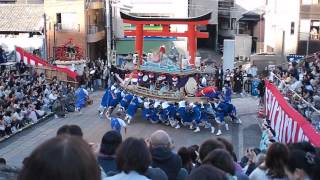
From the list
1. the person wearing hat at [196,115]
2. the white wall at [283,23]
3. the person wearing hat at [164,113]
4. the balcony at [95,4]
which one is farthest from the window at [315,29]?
the person wearing hat at [164,113]

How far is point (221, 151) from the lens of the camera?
3.85m

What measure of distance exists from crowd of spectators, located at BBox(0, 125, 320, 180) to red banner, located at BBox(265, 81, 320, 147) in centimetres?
334

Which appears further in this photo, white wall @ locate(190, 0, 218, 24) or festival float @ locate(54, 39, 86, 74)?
white wall @ locate(190, 0, 218, 24)

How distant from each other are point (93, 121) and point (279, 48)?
15.7 m

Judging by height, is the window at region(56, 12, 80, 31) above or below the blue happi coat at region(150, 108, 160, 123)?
above

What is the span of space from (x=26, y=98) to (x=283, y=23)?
1707 centimetres

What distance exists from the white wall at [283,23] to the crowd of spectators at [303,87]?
16.7 ft

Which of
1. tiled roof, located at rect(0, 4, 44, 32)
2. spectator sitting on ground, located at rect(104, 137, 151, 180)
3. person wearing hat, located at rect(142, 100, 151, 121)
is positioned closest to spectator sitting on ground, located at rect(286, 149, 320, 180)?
spectator sitting on ground, located at rect(104, 137, 151, 180)

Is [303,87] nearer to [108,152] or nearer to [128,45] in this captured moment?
[108,152]

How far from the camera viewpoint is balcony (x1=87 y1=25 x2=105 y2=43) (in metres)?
29.2

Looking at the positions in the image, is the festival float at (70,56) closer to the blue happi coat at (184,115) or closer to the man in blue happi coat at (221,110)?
the blue happi coat at (184,115)

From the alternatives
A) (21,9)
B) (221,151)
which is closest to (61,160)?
(221,151)

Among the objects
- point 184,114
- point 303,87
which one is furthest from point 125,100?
point 303,87

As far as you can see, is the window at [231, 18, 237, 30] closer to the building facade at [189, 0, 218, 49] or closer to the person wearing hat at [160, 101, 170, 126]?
Answer: the building facade at [189, 0, 218, 49]
